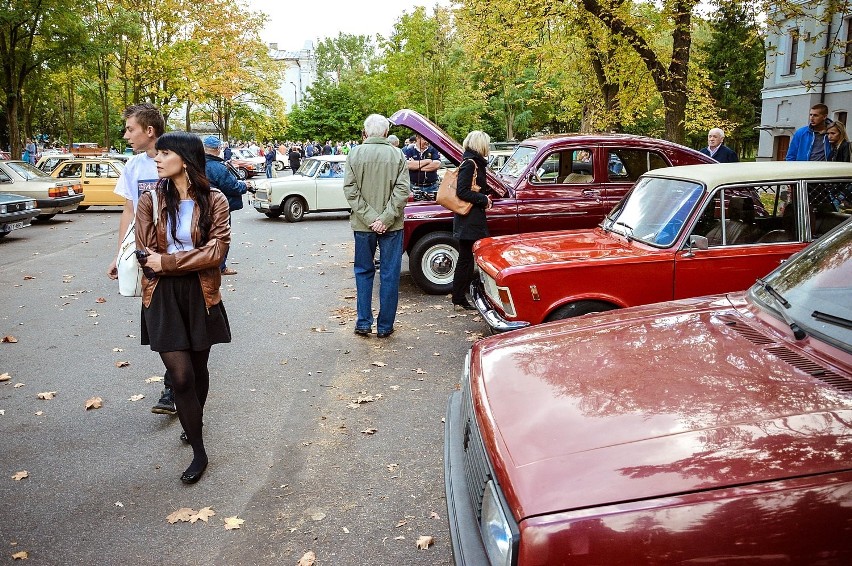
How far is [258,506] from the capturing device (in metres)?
3.70

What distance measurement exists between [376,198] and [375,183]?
0.14 m

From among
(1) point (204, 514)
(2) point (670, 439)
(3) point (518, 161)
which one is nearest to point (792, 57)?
(3) point (518, 161)

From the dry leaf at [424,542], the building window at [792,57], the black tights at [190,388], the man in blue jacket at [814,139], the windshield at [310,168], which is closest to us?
the dry leaf at [424,542]

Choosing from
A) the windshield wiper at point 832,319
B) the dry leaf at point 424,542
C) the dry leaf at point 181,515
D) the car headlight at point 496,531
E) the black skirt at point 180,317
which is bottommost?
the dry leaf at point 181,515

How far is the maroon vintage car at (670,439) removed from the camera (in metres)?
1.70

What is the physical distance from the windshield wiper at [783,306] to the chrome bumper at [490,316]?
2.17 meters

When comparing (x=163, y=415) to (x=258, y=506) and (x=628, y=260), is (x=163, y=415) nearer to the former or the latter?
(x=258, y=506)

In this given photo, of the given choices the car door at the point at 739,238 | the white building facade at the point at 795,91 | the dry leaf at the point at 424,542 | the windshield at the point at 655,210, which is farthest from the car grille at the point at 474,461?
the white building facade at the point at 795,91

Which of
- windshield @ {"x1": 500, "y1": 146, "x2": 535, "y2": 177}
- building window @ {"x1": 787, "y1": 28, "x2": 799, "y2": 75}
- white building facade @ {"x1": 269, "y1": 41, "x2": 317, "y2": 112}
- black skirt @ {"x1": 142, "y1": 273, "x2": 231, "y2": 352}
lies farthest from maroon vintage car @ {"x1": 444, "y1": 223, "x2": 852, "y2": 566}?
white building facade @ {"x1": 269, "y1": 41, "x2": 317, "y2": 112}

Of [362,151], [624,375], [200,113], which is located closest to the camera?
[624,375]

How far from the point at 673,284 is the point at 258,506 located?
3340 millimetres

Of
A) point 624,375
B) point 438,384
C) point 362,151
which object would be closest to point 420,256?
point 362,151

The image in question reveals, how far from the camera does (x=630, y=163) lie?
28.4 ft

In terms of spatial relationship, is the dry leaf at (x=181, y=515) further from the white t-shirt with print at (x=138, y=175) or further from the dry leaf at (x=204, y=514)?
the white t-shirt with print at (x=138, y=175)
